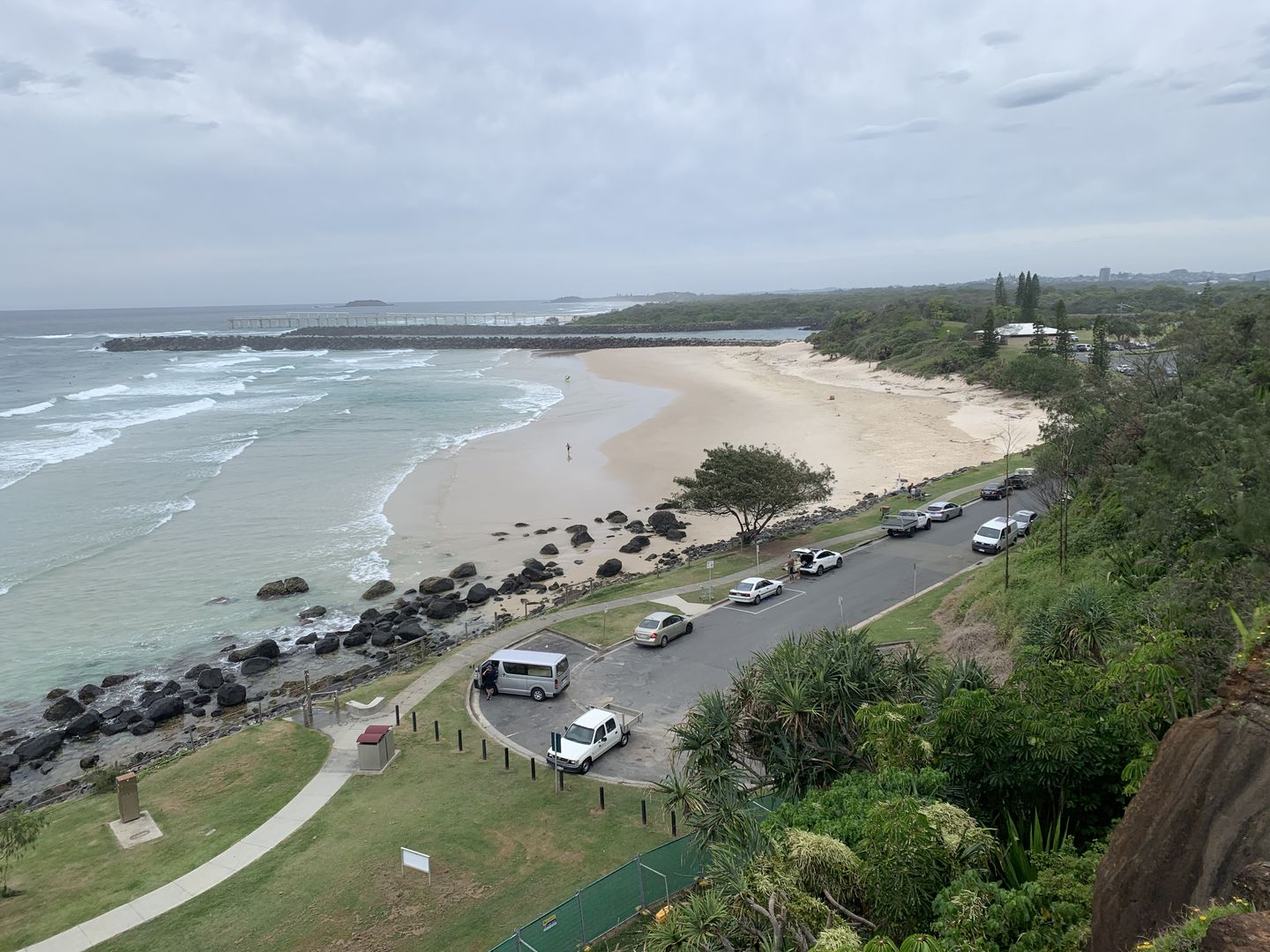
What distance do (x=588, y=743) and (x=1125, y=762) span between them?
11.5 m

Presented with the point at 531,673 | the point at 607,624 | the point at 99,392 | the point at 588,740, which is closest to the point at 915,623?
the point at 607,624

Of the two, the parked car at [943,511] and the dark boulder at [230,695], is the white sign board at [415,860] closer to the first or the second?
the dark boulder at [230,695]

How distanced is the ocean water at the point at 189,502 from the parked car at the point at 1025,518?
94.7 ft

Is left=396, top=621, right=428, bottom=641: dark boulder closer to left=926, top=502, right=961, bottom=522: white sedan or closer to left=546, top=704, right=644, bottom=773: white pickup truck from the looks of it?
left=546, top=704, right=644, bottom=773: white pickup truck

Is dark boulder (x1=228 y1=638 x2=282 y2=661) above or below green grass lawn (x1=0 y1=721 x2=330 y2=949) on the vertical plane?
below

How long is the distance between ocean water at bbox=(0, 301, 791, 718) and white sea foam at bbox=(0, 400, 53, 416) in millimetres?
295

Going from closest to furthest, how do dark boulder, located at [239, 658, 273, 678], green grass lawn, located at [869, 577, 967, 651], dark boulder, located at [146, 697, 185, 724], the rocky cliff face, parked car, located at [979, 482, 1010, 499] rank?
the rocky cliff face < green grass lawn, located at [869, 577, 967, 651] < dark boulder, located at [146, 697, 185, 724] < dark boulder, located at [239, 658, 273, 678] < parked car, located at [979, 482, 1010, 499]

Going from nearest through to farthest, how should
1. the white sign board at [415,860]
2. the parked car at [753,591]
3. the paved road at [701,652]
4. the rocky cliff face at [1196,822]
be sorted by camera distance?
the rocky cliff face at [1196,822] < the white sign board at [415,860] < the paved road at [701,652] < the parked car at [753,591]

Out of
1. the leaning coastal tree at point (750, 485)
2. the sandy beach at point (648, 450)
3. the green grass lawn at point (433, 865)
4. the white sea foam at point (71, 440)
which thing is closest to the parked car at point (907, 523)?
the leaning coastal tree at point (750, 485)

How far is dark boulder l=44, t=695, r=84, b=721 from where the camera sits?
26938 mm

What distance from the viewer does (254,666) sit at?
97.2ft

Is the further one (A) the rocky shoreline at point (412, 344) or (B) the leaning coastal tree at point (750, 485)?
(A) the rocky shoreline at point (412, 344)

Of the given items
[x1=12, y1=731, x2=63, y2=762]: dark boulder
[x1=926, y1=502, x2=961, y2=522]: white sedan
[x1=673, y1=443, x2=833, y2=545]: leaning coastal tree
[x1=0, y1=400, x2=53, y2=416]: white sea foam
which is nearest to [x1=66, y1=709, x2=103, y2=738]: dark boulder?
[x1=12, y1=731, x2=63, y2=762]: dark boulder

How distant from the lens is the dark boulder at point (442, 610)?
3325cm
